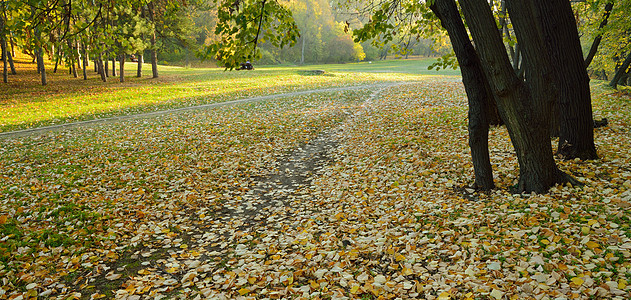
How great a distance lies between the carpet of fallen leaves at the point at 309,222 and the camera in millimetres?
3982

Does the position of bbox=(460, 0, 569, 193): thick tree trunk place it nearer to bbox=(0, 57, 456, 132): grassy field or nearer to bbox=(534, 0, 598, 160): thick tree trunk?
bbox=(534, 0, 598, 160): thick tree trunk

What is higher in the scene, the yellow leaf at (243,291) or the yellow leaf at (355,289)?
the yellow leaf at (355,289)

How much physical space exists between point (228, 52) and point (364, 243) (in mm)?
3884

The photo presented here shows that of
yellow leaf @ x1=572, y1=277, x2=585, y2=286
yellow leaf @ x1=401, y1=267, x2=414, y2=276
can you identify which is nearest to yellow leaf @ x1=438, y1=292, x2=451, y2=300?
yellow leaf @ x1=401, y1=267, x2=414, y2=276

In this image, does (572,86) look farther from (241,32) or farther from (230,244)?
(230,244)

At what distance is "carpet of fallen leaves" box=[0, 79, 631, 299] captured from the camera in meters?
3.98

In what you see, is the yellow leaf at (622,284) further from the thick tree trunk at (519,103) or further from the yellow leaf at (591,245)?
the thick tree trunk at (519,103)

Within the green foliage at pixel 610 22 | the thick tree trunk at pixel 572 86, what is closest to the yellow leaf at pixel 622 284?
the thick tree trunk at pixel 572 86

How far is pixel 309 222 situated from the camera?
19.6 ft

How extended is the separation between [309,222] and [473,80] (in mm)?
3545

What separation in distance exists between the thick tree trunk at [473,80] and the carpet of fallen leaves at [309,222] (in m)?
0.64

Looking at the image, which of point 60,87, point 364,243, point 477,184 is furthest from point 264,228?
point 60,87

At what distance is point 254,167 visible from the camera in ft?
29.8

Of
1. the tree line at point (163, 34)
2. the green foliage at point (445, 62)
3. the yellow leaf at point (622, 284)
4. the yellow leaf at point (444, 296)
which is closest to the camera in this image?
the yellow leaf at point (622, 284)
